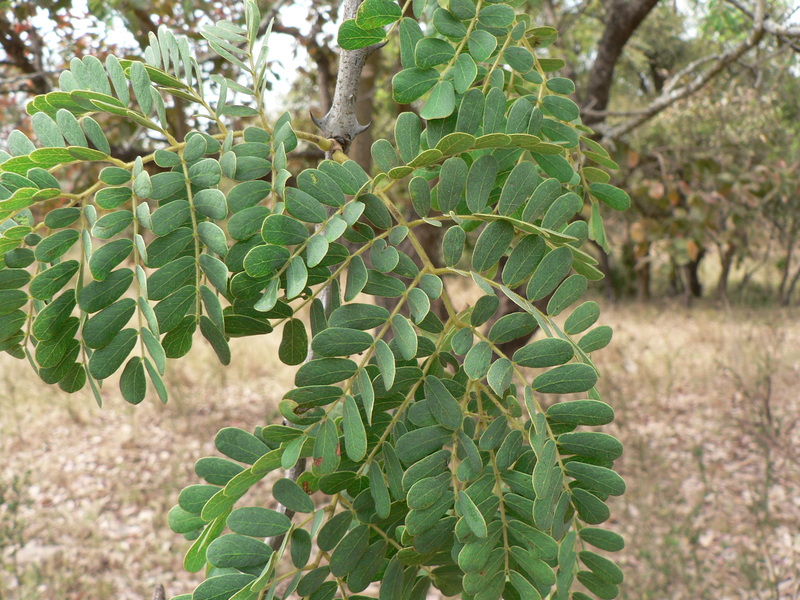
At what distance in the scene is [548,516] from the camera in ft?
1.64

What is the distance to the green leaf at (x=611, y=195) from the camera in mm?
783

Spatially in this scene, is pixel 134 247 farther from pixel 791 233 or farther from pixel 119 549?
pixel 791 233

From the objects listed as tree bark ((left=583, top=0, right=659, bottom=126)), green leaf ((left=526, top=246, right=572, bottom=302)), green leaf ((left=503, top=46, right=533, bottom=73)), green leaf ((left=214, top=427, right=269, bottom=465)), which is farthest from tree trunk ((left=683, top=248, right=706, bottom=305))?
green leaf ((left=214, top=427, right=269, bottom=465))

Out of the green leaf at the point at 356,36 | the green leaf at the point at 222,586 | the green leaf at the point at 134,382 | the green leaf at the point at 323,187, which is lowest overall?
the green leaf at the point at 222,586

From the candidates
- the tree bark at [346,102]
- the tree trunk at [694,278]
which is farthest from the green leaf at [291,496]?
the tree trunk at [694,278]

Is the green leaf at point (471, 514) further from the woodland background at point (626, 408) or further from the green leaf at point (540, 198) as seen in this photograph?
the woodland background at point (626, 408)

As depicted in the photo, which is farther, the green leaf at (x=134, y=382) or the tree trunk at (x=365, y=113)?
the tree trunk at (x=365, y=113)

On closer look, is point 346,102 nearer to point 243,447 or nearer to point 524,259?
point 524,259

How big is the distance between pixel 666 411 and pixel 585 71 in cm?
677

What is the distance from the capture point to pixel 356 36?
612mm

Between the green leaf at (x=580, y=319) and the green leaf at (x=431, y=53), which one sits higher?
the green leaf at (x=431, y=53)

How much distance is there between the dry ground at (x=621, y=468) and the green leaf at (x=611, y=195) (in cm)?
199

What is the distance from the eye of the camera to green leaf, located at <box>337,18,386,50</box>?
60 centimetres

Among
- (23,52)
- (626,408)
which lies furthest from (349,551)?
(626,408)
